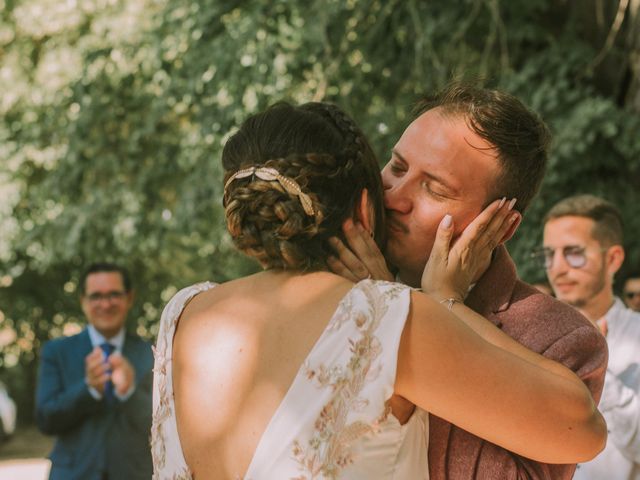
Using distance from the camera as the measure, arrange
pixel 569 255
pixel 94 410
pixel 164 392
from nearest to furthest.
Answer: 1. pixel 164 392
2. pixel 569 255
3. pixel 94 410

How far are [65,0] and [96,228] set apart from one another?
2.71m

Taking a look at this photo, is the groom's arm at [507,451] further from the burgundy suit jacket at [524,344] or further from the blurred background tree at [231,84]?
the blurred background tree at [231,84]

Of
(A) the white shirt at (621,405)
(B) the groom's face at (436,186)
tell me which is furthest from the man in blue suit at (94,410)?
(B) the groom's face at (436,186)

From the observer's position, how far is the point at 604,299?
492 cm

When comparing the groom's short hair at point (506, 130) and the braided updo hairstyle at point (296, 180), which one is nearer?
the braided updo hairstyle at point (296, 180)

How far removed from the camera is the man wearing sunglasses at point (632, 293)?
7262 mm

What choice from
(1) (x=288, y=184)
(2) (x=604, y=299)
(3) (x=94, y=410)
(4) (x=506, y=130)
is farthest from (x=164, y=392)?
(3) (x=94, y=410)

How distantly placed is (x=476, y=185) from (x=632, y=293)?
510 cm

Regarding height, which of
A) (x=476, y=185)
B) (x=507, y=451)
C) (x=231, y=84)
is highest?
(x=476, y=185)

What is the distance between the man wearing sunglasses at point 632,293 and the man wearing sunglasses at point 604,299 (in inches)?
86.8

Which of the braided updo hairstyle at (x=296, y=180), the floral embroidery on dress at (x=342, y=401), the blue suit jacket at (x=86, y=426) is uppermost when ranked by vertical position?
the braided updo hairstyle at (x=296, y=180)

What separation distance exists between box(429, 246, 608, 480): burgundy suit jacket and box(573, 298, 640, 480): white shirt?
1.88 meters

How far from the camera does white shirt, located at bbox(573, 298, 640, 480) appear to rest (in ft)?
13.9

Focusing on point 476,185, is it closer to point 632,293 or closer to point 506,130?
point 506,130
